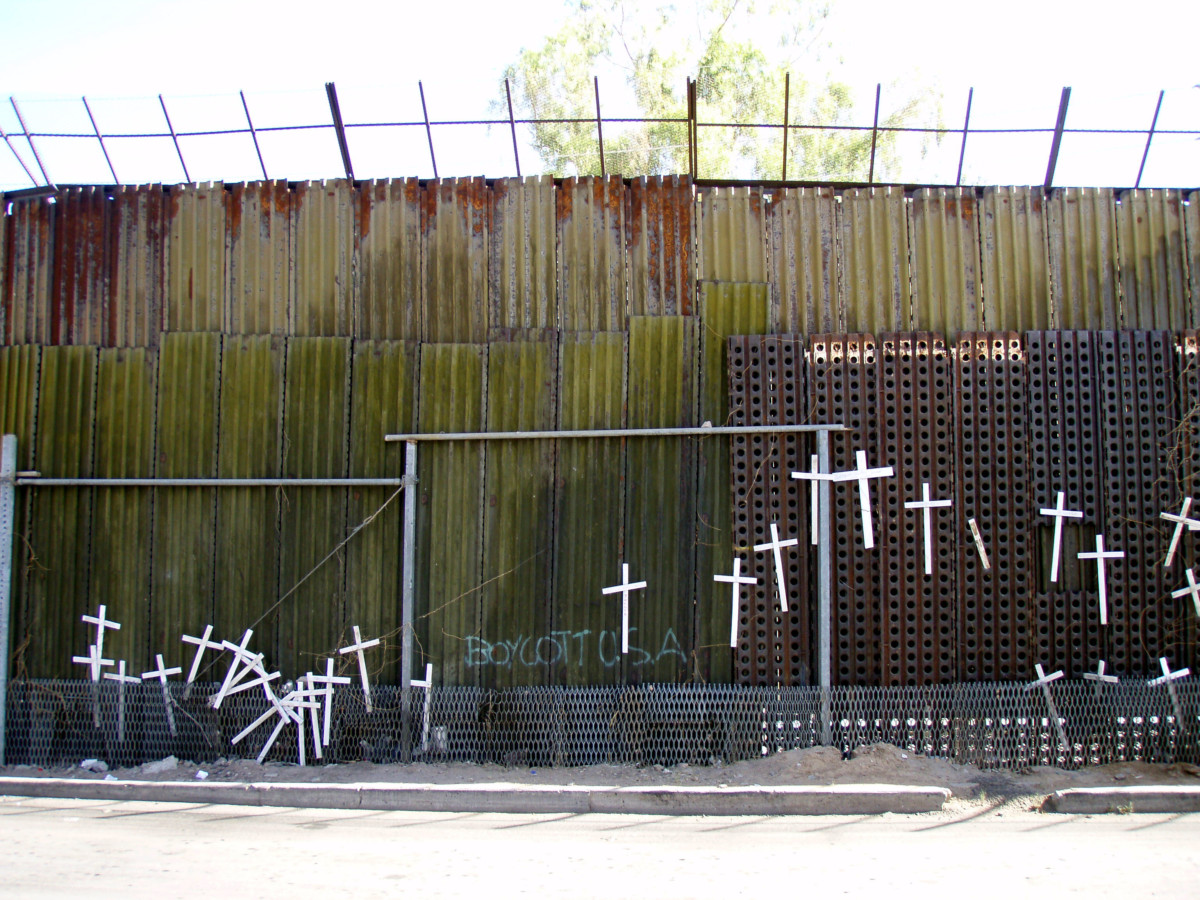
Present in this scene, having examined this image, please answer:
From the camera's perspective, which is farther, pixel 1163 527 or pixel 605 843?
pixel 1163 527

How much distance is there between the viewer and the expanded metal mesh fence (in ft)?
26.9

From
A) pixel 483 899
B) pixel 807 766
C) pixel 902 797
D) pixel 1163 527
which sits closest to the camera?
pixel 483 899

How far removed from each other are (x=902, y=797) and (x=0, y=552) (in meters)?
9.29

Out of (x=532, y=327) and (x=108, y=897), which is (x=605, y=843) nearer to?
(x=108, y=897)

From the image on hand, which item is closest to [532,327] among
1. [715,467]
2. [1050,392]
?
[715,467]

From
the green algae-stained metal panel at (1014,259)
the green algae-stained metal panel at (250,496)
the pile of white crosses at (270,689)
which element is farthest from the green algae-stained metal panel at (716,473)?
the green algae-stained metal panel at (250,496)

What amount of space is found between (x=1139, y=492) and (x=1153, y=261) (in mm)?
2498

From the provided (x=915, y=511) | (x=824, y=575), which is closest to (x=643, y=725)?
(x=824, y=575)

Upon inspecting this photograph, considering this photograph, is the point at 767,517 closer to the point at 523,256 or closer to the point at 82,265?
Answer: the point at 523,256

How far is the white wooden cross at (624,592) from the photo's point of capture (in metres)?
8.66

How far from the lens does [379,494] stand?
909 cm

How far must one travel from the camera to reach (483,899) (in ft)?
17.3

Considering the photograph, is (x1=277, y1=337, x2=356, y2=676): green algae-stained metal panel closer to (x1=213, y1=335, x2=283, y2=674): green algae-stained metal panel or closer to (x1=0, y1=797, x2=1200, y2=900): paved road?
(x1=213, y1=335, x2=283, y2=674): green algae-stained metal panel

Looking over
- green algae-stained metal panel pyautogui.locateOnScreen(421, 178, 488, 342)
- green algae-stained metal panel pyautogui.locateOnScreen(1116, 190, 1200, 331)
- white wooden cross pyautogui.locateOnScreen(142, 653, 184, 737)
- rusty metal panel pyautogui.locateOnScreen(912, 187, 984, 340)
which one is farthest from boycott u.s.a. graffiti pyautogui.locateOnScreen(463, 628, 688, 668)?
A: green algae-stained metal panel pyautogui.locateOnScreen(1116, 190, 1200, 331)
